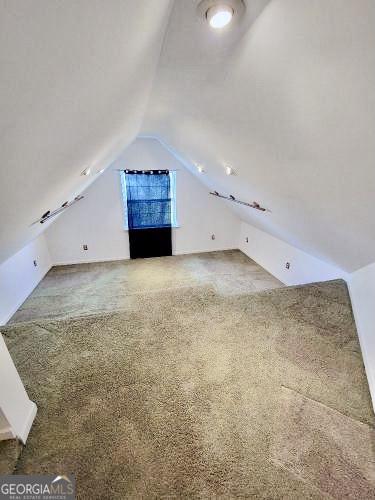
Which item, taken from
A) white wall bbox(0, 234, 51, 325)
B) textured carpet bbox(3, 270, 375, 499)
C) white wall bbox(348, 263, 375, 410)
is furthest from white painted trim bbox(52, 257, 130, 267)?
white wall bbox(348, 263, 375, 410)

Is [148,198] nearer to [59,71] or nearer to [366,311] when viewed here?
[366,311]

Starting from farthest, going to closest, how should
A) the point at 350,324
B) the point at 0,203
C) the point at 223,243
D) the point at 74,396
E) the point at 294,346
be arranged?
the point at 223,243 → the point at 350,324 → the point at 294,346 → the point at 74,396 → the point at 0,203

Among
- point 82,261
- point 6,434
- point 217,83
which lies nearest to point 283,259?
point 217,83

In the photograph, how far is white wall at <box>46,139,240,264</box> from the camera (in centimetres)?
423

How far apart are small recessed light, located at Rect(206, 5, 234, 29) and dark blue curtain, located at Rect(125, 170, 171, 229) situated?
3569 millimetres

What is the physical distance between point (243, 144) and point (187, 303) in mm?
1536

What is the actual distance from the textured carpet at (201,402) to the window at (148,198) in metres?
2.63

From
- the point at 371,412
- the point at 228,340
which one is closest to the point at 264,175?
the point at 228,340

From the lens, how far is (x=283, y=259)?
13.2 ft

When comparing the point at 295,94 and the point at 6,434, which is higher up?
the point at 295,94

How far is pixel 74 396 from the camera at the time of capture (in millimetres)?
1489

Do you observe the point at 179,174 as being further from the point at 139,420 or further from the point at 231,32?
the point at 139,420

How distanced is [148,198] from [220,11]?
378 cm

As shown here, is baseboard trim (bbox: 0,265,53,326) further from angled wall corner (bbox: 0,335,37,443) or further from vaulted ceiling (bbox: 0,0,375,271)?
vaulted ceiling (bbox: 0,0,375,271)
